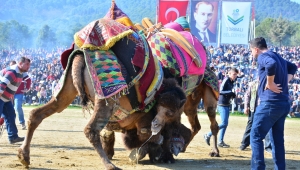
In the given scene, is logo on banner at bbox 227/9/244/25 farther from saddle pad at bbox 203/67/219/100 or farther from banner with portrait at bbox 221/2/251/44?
saddle pad at bbox 203/67/219/100

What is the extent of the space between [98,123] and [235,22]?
1370 inches

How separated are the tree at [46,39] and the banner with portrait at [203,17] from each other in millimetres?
50281

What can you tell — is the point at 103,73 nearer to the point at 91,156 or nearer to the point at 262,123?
the point at 262,123

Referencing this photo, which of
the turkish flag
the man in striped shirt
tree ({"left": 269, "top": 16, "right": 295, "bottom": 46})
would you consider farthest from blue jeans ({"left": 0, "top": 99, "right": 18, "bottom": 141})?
tree ({"left": 269, "top": 16, "right": 295, "bottom": 46})

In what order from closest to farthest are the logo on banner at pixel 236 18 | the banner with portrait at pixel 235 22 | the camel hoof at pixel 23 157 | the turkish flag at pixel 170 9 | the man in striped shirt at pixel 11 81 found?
the camel hoof at pixel 23 157, the man in striped shirt at pixel 11 81, the turkish flag at pixel 170 9, the banner with portrait at pixel 235 22, the logo on banner at pixel 236 18

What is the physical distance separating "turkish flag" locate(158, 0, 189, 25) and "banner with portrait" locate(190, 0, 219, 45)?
3368 mm

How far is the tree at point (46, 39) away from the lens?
86.3 meters

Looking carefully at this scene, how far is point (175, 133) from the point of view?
8008mm

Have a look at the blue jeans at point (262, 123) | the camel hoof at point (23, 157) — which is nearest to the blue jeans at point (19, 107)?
the camel hoof at point (23, 157)

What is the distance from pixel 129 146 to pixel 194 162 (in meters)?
1.25

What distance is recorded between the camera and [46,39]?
8862 centimetres

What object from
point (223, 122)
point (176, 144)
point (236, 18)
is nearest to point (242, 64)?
point (236, 18)

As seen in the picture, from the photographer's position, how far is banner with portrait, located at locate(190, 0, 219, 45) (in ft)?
130

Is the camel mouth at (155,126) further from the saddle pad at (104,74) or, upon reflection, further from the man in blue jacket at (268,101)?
the man in blue jacket at (268,101)
